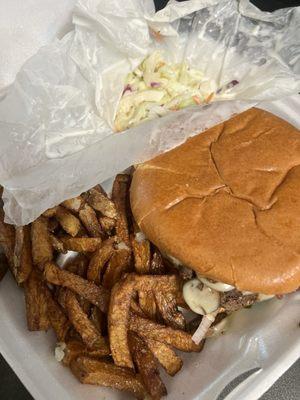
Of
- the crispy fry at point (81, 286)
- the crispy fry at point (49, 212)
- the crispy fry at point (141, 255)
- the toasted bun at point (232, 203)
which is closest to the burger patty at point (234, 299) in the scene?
the toasted bun at point (232, 203)

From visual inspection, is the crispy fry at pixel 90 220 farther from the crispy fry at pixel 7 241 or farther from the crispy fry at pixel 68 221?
the crispy fry at pixel 7 241

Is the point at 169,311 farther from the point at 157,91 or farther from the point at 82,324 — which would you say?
the point at 157,91

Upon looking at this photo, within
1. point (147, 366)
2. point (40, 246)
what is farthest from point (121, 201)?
point (147, 366)

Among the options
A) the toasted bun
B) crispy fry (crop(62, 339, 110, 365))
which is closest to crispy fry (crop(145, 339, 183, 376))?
crispy fry (crop(62, 339, 110, 365))

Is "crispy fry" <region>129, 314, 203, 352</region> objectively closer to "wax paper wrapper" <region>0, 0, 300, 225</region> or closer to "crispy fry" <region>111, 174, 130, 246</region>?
"crispy fry" <region>111, 174, 130, 246</region>

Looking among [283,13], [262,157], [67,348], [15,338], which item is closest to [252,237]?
[262,157]

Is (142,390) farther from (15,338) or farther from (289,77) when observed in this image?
(289,77)

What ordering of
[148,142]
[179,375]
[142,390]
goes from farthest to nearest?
1. [148,142]
2. [179,375]
3. [142,390]
